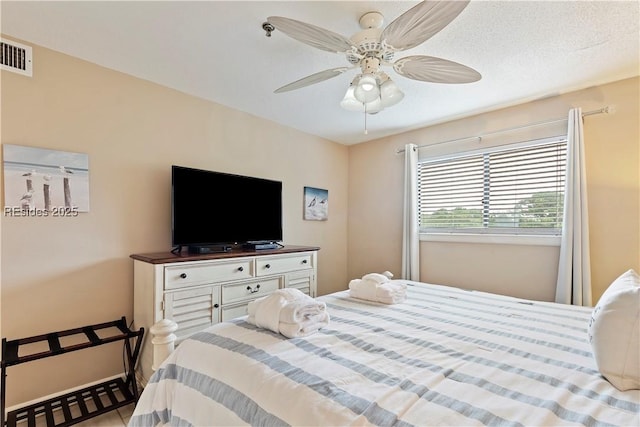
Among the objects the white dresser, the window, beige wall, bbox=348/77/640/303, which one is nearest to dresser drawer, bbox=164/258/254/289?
the white dresser

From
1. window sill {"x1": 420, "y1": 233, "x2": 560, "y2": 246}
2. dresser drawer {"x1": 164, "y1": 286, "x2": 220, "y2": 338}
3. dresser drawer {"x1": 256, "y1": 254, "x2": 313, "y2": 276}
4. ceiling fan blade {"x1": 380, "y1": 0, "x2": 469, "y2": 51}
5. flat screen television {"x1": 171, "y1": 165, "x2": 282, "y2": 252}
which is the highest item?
ceiling fan blade {"x1": 380, "y1": 0, "x2": 469, "y2": 51}

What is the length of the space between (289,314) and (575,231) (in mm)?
2450

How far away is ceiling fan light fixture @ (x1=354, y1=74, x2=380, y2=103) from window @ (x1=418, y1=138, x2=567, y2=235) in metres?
1.85

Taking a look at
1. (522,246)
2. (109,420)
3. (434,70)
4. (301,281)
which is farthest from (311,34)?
(522,246)

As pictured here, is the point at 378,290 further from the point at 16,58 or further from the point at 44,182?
the point at 16,58

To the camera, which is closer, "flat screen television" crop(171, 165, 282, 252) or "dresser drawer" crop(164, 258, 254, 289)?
"dresser drawer" crop(164, 258, 254, 289)

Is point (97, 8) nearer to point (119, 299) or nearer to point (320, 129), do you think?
point (119, 299)

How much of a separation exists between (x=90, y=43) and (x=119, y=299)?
1770 mm

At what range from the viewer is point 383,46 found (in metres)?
1.54

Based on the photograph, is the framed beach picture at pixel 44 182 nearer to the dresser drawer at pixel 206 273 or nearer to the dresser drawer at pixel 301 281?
the dresser drawer at pixel 206 273

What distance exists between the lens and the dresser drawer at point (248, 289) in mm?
2402

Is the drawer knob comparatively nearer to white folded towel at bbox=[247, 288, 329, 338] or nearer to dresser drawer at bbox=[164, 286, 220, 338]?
dresser drawer at bbox=[164, 286, 220, 338]

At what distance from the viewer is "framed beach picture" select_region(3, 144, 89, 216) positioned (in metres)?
1.86

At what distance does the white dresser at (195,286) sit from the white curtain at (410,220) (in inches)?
59.4
